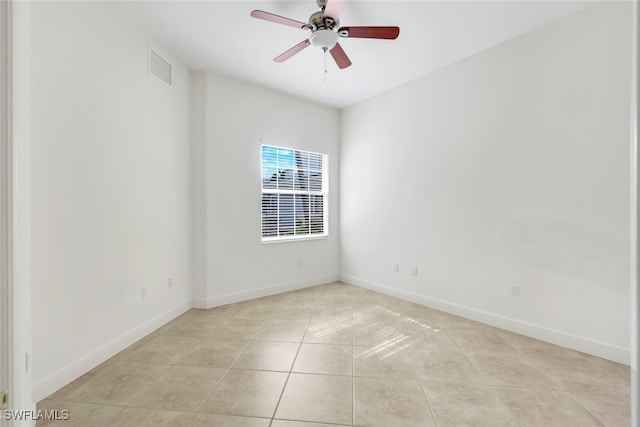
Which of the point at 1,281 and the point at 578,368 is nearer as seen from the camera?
the point at 1,281

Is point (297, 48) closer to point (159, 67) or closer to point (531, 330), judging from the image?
point (159, 67)

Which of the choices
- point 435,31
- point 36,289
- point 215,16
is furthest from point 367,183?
point 36,289

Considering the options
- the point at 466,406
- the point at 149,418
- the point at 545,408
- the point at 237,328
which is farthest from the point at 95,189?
the point at 545,408

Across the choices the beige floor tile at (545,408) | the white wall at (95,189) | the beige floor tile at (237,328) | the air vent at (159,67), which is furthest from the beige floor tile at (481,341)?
the air vent at (159,67)

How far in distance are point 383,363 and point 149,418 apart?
1.59 meters

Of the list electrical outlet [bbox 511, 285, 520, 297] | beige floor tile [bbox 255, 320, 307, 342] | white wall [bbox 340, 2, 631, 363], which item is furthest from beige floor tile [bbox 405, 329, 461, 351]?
beige floor tile [bbox 255, 320, 307, 342]

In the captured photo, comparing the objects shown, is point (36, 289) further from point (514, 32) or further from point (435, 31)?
point (514, 32)

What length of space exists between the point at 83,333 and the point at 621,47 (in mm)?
4682

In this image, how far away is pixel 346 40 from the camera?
9.12ft

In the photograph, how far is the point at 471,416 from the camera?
160cm

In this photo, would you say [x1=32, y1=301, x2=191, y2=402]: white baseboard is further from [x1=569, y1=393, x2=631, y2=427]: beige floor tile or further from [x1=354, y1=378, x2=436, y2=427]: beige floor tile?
[x1=569, y1=393, x2=631, y2=427]: beige floor tile

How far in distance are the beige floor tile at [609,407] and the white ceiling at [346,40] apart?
9.74 ft

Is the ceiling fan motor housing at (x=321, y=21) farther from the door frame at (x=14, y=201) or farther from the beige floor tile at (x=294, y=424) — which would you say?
the beige floor tile at (x=294, y=424)

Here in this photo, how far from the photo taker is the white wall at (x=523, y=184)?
2.24m
